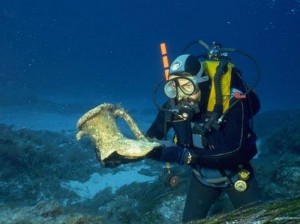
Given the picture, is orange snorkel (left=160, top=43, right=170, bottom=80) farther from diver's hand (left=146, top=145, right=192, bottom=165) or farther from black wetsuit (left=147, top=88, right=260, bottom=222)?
Result: diver's hand (left=146, top=145, right=192, bottom=165)

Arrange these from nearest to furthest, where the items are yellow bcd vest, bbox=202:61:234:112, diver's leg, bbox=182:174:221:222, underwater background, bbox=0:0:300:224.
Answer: yellow bcd vest, bbox=202:61:234:112, diver's leg, bbox=182:174:221:222, underwater background, bbox=0:0:300:224

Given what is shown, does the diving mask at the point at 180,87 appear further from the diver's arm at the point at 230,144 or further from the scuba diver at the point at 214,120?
the diver's arm at the point at 230,144

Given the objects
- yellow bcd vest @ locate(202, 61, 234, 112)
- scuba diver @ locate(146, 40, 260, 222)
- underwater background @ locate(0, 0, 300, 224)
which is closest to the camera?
scuba diver @ locate(146, 40, 260, 222)

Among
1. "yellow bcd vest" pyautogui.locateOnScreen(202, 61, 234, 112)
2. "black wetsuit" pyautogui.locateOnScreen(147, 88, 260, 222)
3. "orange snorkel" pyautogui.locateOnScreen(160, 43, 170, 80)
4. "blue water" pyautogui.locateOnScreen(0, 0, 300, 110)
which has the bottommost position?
"black wetsuit" pyautogui.locateOnScreen(147, 88, 260, 222)

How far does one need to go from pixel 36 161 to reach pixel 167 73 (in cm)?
824

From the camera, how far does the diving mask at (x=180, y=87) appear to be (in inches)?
164

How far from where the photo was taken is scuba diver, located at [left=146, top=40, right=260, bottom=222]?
4117 mm

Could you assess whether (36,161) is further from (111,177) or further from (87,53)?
(87,53)

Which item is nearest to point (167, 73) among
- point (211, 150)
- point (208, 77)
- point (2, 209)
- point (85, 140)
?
point (208, 77)

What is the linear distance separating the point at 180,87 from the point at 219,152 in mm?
937

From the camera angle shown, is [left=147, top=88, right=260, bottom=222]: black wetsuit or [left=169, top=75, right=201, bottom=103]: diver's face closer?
[left=147, top=88, right=260, bottom=222]: black wetsuit

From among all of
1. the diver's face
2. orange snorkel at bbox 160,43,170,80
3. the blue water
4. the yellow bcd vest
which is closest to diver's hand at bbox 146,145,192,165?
the diver's face

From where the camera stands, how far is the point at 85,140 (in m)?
14.9

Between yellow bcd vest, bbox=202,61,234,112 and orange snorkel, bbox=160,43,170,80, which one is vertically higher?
orange snorkel, bbox=160,43,170,80
